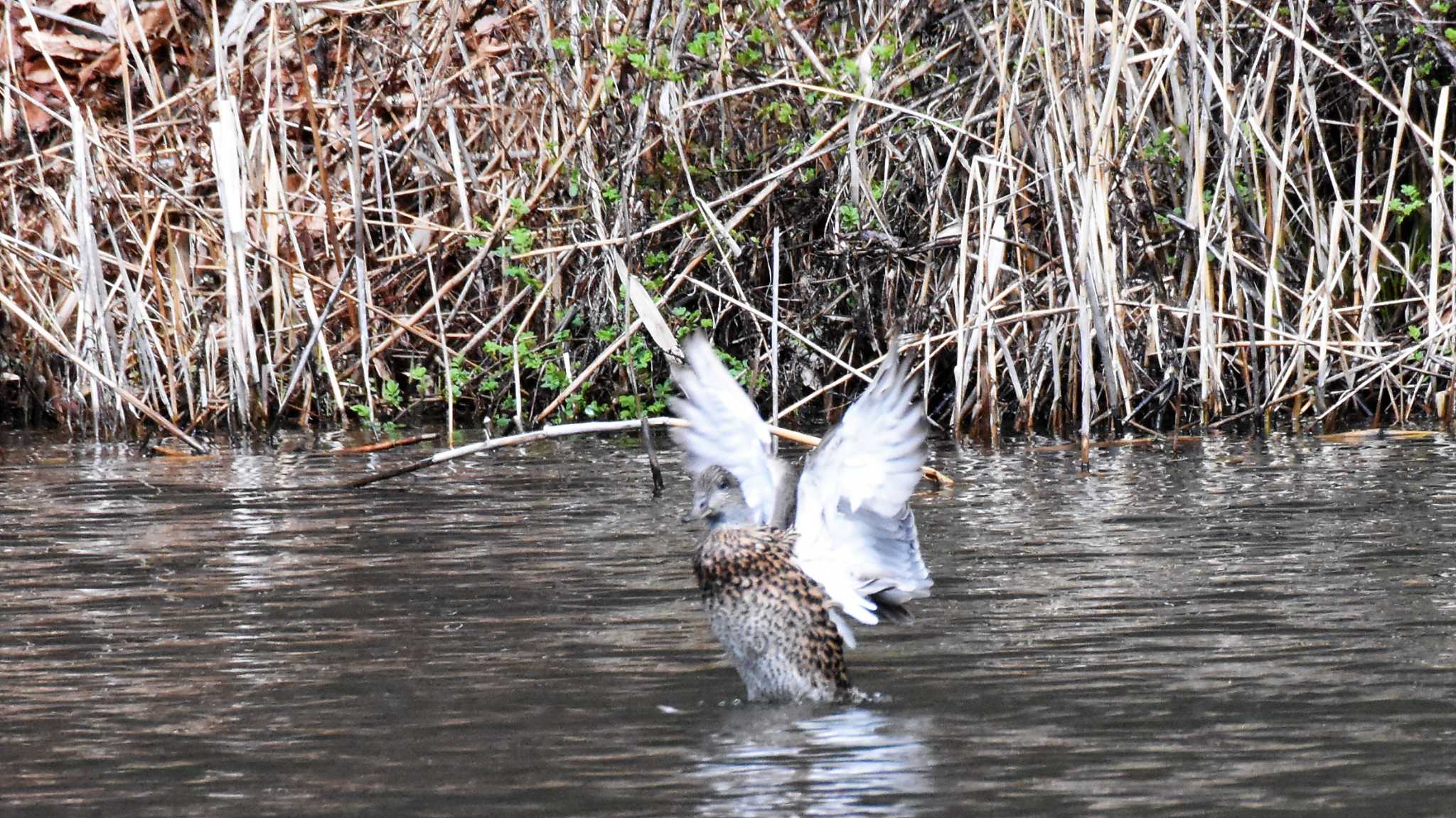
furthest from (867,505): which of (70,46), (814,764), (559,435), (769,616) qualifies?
(70,46)

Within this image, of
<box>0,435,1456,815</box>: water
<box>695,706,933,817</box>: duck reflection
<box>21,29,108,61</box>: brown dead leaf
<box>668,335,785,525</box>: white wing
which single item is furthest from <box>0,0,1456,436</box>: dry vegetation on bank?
<box>695,706,933,817</box>: duck reflection

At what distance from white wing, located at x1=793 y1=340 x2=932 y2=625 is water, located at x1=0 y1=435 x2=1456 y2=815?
0.19 metres

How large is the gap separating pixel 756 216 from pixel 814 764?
693cm

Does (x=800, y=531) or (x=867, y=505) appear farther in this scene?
(x=800, y=531)

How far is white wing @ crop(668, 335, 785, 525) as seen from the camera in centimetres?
522

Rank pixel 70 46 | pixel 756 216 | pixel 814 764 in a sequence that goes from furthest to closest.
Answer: pixel 70 46, pixel 756 216, pixel 814 764

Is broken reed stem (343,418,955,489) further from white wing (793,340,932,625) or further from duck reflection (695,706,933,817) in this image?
duck reflection (695,706,933,817)

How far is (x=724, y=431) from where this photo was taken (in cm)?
525

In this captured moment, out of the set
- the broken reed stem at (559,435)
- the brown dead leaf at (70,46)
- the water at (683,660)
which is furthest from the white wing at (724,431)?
the brown dead leaf at (70,46)

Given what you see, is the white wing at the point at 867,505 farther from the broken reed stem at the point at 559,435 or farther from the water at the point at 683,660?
the broken reed stem at the point at 559,435

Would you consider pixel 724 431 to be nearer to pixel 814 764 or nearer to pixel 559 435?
pixel 814 764

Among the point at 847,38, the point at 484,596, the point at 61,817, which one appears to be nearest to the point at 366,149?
the point at 847,38

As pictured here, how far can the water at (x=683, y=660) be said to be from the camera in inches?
148

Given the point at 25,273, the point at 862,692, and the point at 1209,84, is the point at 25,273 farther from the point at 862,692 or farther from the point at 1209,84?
the point at 862,692
